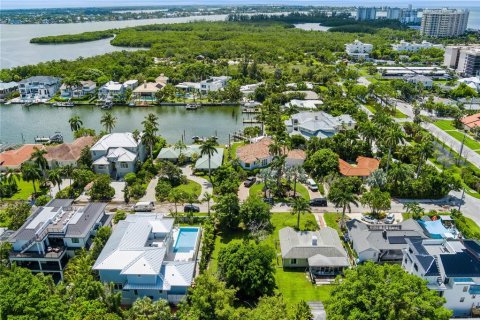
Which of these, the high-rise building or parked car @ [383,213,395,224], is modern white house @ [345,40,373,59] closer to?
the high-rise building

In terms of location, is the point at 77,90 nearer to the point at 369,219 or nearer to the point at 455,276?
the point at 369,219

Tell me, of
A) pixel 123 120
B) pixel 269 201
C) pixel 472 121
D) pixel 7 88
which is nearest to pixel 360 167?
pixel 269 201

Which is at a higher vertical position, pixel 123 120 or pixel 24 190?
pixel 123 120

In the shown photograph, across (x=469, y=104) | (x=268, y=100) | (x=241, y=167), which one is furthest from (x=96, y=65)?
(x=469, y=104)

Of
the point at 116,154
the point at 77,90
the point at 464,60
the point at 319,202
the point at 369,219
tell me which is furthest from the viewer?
the point at 464,60

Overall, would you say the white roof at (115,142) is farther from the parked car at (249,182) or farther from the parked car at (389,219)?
the parked car at (389,219)

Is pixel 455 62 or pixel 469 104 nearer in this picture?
pixel 469 104

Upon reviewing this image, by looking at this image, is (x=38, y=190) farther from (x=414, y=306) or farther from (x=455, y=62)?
(x=455, y=62)

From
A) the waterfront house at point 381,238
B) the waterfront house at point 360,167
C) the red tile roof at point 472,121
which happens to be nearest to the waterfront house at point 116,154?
the waterfront house at point 360,167

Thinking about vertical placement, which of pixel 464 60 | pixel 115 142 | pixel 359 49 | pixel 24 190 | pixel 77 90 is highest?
pixel 359 49
